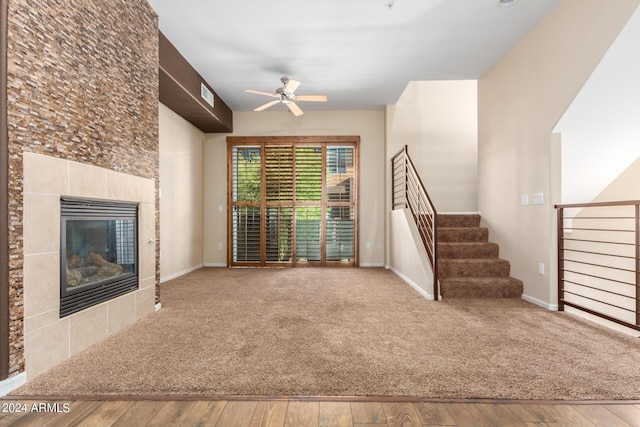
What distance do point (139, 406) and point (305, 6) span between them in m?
3.48

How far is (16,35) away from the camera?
179cm

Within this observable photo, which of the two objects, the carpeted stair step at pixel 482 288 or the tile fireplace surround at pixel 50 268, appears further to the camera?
the carpeted stair step at pixel 482 288

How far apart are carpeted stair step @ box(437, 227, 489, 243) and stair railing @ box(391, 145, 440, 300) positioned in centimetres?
32

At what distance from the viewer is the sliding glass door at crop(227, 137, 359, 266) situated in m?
6.20

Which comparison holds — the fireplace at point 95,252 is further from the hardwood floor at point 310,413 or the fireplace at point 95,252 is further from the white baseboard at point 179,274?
the white baseboard at point 179,274

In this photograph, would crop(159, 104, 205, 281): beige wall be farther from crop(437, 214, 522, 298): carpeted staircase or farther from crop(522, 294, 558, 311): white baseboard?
crop(522, 294, 558, 311): white baseboard

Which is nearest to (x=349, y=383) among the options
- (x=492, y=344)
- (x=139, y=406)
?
(x=139, y=406)

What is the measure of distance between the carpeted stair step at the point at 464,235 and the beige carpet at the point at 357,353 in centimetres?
114

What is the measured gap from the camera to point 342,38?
3709mm

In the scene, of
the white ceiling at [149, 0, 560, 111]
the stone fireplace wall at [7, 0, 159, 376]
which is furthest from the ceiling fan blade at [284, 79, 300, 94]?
the stone fireplace wall at [7, 0, 159, 376]

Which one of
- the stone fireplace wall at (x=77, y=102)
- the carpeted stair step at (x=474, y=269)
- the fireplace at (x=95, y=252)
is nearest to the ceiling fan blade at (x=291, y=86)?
the stone fireplace wall at (x=77, y=102)

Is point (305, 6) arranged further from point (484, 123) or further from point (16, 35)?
point (484, 123)

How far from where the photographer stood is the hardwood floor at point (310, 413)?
1.47 meters

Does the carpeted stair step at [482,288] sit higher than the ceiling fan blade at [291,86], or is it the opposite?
the ceiling fan blade at [291,86]
